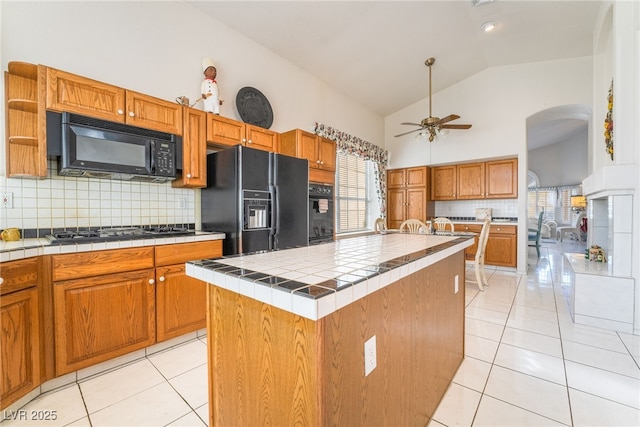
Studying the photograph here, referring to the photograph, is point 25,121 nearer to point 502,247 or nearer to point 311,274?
point 311,274

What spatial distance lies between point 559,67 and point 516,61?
1.96 feet

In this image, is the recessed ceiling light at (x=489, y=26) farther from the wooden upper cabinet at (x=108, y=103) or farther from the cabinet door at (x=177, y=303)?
the cabinet door at (x=177, y=303)

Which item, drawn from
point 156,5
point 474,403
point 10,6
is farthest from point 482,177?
point 10,6

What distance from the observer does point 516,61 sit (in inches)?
174

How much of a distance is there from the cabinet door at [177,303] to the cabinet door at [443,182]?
4.86m

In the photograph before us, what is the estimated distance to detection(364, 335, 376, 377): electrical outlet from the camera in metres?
0.94

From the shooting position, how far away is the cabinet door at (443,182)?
213 inches

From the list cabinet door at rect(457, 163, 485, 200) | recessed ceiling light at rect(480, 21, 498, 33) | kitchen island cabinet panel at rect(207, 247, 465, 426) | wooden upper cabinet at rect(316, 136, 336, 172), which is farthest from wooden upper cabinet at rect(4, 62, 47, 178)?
cabinet door at rect(457, 163, 485, 200)

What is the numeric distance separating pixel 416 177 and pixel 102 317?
5.27m

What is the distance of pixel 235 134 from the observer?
Result: 278cm

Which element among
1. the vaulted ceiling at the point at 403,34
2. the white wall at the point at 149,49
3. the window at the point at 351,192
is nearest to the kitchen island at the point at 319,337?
the white wall at the point at 149,49

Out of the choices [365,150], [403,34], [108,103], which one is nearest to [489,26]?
[403,34]

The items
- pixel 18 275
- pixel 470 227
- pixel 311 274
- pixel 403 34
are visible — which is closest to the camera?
pixel 311 274

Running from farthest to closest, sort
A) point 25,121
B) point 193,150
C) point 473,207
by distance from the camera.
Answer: point 473,207, point 193,150, point 25,121
